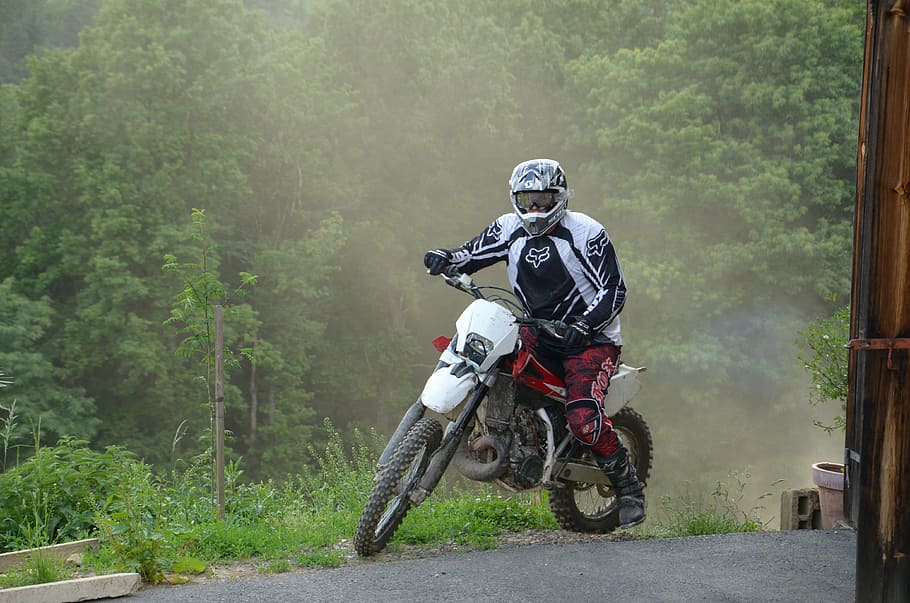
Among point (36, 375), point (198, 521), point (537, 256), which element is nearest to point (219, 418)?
point (198, 521)

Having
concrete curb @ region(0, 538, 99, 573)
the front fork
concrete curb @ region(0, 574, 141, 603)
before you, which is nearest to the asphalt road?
concrete curb @ region(0, 574, 141, 603)

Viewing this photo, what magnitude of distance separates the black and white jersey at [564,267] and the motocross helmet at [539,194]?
0.12 m

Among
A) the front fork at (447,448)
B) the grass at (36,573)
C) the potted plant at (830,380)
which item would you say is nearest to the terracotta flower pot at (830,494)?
the potted plant at (830,380)

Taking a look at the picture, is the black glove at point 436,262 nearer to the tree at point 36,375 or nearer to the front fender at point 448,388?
the front fender at point 448,388

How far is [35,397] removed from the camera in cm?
2405

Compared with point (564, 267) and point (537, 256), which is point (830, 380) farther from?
point (537, 256)

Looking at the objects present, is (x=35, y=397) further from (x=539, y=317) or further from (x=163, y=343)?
(x=539, y=317)

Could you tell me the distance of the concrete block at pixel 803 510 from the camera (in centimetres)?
723

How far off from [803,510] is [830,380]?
113 centimetres

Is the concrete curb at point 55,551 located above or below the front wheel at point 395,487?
below

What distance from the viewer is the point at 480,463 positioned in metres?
6.03

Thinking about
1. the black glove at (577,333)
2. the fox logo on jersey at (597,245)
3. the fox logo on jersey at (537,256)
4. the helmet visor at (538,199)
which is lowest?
the black glove at (577,333)

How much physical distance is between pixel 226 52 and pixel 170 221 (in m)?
5.53

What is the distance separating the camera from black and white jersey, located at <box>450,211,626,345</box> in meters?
6.22
